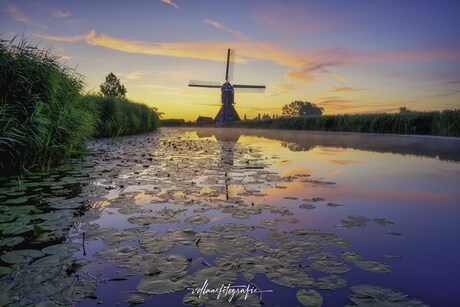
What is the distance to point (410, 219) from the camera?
2850 mm

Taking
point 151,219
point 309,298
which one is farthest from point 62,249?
point 309,298

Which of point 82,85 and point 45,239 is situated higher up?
point 82,85

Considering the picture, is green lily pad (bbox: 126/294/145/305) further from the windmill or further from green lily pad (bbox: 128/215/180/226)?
the windmill

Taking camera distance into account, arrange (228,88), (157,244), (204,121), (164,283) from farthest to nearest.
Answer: (204,121)
(228,88)
(157,244)
(164,283)

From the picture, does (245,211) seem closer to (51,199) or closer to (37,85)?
(51,199)

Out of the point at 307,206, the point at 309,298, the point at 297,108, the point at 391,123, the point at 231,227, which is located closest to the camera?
the point at 309,298

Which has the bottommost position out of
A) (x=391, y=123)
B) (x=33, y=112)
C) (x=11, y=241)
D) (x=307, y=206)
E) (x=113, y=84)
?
(x=11, y=241)

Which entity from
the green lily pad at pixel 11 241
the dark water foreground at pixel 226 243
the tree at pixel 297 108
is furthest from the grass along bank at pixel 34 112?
the tree at pixel 297 108

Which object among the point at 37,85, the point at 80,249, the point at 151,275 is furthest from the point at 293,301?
the point at 37,85

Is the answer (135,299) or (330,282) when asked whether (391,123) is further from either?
(135,299)

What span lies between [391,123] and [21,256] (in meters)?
21.5

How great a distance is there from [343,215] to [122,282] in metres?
2.09

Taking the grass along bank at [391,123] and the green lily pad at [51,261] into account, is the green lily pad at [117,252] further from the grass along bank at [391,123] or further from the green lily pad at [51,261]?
the grass along bank at [391,123]

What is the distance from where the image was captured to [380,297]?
1.52 meters
